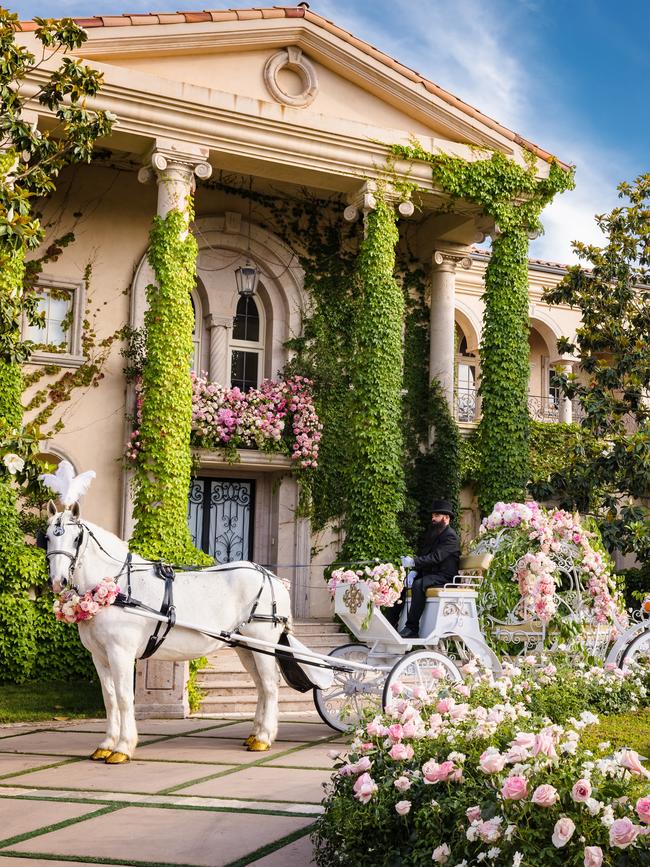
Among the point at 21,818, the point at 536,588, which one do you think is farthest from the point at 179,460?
the point at 21,818

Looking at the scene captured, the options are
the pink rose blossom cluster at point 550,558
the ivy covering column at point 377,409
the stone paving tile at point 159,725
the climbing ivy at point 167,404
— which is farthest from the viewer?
the ivy covering column at point 377,409

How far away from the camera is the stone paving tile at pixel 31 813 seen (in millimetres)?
5953

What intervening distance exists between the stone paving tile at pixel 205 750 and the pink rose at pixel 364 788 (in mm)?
3952

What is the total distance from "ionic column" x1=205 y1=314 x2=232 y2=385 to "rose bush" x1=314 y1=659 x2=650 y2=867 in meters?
13.4

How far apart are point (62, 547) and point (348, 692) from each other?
3064mm

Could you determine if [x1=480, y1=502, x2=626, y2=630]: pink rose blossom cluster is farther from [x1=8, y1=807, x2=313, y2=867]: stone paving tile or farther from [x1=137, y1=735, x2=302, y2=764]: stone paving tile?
[x1=8, y1=807, x2=313, y2=867]: stone paving tile

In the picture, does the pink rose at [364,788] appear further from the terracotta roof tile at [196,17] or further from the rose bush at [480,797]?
the terracotta roof tile at [196,17]

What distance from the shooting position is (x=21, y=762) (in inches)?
339

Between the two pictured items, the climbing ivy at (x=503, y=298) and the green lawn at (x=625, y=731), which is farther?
the climbing ivy at (x=503, y=298)

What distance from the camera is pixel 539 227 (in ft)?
60.5

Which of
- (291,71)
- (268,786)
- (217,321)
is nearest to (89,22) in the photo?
(291,71)

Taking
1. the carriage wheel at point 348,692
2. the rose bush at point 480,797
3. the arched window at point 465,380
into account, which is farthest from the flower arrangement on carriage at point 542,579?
the arched window at point 465,380

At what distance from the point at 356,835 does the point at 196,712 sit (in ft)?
26.1

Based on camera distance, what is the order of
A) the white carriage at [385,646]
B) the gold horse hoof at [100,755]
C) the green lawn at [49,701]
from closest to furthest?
1. the gold horse hoof at [100,755]
2. the white carriage at [385,646]
3. the green lawn at [49,701]
